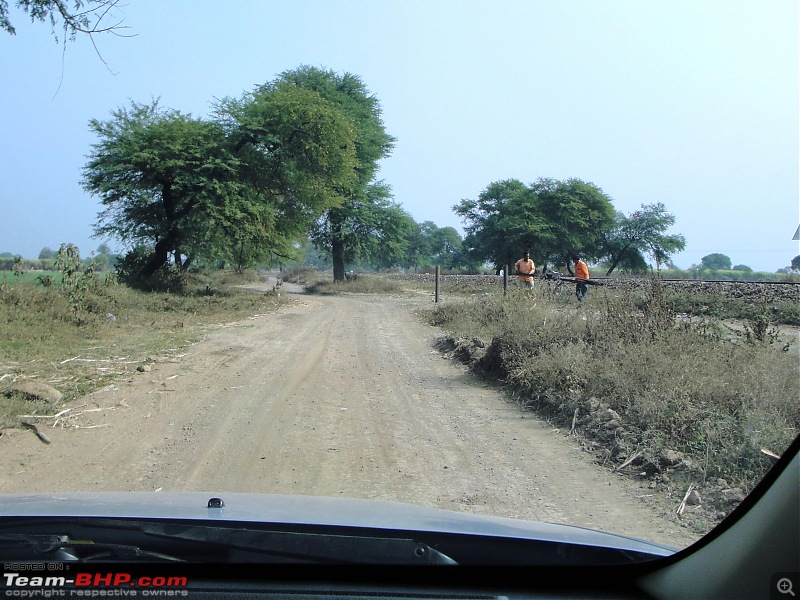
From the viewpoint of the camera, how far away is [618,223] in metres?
51.0

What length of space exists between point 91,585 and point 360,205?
42.6m

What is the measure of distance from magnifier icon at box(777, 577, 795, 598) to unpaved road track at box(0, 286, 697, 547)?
107 inches

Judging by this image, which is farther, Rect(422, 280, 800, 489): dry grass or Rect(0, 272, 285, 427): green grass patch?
Rect(0, 272, 285, 427): green grass patch

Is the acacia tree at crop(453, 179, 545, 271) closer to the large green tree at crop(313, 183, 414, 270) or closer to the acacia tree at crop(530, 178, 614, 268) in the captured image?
the acacia tree at crop(530, 178, 614, 268)

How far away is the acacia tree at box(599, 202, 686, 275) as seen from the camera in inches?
1986

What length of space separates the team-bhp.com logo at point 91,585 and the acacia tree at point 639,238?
49988mm

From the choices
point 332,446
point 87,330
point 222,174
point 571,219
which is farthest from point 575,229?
point 332,446

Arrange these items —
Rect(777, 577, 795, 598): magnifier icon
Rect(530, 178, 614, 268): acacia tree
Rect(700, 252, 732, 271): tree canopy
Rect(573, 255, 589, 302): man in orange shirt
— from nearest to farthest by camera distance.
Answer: Rect(777, 577, 795, 598): magnifier icon → Rect(573, 255, 589, 302): man in orange shirt → Rect(530, 178, 614, 268): acacia tree → Rect(700, 252, 732, 271): tree canopy

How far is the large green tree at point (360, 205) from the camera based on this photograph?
43781 mm

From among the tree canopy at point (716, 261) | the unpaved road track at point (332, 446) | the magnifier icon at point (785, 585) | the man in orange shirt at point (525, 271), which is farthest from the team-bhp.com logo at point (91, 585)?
the tree canopy at point (716, 261)

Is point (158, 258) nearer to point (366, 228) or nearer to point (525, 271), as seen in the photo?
point (525, 271)

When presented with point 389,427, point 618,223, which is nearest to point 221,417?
point 389,427

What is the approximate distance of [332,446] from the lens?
283 inches

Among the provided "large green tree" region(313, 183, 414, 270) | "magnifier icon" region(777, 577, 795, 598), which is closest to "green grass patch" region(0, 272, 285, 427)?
"magnifier icon" region(777, 577, 795, 598)
